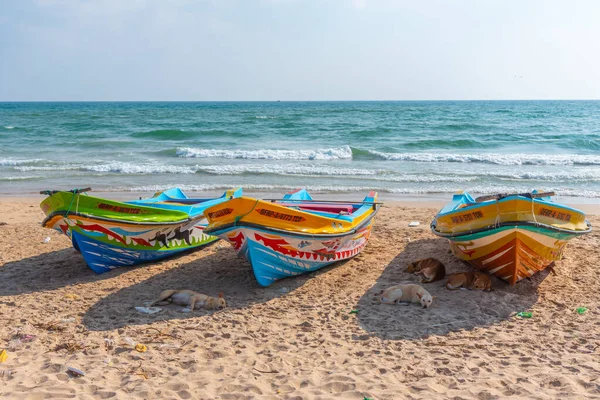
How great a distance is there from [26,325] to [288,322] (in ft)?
8.64

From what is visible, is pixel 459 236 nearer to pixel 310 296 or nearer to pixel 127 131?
pixel 310 296

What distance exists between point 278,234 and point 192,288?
1.32 metres

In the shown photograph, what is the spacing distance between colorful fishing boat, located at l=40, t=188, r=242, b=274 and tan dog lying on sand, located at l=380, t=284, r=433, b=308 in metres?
3.21

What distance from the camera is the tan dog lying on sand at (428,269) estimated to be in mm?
6738

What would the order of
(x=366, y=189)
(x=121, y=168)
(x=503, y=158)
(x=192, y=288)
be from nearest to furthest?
(x=192, y=288) < (x=366, y=189) < (x=121, y=168) < (x=503, y=158)

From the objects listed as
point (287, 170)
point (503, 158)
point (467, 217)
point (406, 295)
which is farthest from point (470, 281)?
point (503, 158)

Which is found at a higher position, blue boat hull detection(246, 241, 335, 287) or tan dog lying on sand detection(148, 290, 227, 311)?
blue boat hull detection(246, 241, 335, 287)

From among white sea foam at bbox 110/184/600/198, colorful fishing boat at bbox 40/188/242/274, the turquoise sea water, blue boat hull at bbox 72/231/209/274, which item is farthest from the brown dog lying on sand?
the turquoise sea water

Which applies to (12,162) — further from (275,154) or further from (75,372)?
(75,372)

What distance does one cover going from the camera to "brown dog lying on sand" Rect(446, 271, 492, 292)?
20.9 ft

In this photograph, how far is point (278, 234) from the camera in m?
6.41

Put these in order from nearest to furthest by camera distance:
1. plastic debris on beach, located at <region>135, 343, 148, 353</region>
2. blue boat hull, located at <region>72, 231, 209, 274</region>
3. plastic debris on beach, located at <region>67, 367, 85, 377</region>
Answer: plastic debris on beach, located at <region>67, 367, 85, 377</region> → plastic debris on beach, located at <region>135, 343, 148, 353</region> → blue boat hull, located at <region>72, 231, 209, 274</region>

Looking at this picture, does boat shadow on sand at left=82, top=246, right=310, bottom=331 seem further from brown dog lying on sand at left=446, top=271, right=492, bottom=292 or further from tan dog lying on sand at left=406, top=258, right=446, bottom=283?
brown dog lying on sand at left=446, top=271, right=492, bottom=292

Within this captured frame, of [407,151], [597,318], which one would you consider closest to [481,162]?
[407,151]
